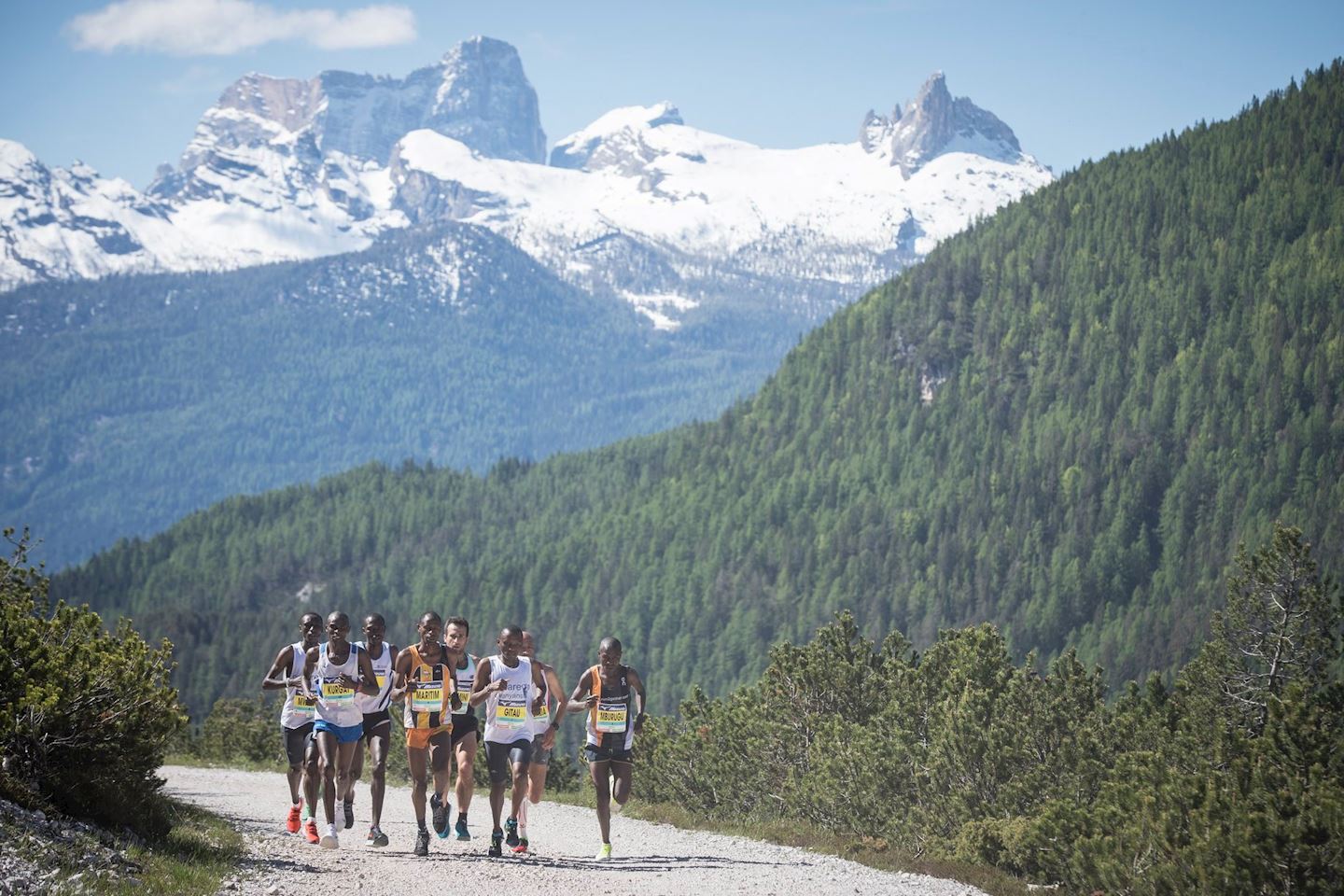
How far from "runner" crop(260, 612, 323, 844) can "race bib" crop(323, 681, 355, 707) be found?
0.60 meters

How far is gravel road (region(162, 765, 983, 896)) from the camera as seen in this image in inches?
951

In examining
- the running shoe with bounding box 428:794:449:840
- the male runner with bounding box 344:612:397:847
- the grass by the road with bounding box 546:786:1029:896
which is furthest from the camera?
the grass by the road with bounding box 546:786:1029:896

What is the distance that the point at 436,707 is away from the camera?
1078 inches

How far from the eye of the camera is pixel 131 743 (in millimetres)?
24859

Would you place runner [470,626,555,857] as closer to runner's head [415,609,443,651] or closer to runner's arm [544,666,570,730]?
Result: runner's arm [544,666,570,730]

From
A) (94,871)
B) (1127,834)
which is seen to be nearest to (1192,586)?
(1127,834)

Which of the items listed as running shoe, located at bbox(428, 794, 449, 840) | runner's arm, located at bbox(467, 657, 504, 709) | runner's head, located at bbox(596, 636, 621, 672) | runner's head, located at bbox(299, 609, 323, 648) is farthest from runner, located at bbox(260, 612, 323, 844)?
runner's head, located at bbox(596, 636, 621, 672)

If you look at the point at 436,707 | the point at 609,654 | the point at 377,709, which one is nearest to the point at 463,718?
the point at 436,707

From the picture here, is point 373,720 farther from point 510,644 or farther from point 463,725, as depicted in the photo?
point 510,644

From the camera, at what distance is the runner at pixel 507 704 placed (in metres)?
27.4

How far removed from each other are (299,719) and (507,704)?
11.7 feet

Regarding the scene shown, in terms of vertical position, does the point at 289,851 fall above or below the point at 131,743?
below

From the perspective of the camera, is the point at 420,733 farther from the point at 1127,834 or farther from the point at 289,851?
the point at 1127,834

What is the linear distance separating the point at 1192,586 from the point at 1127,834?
17640 cm
